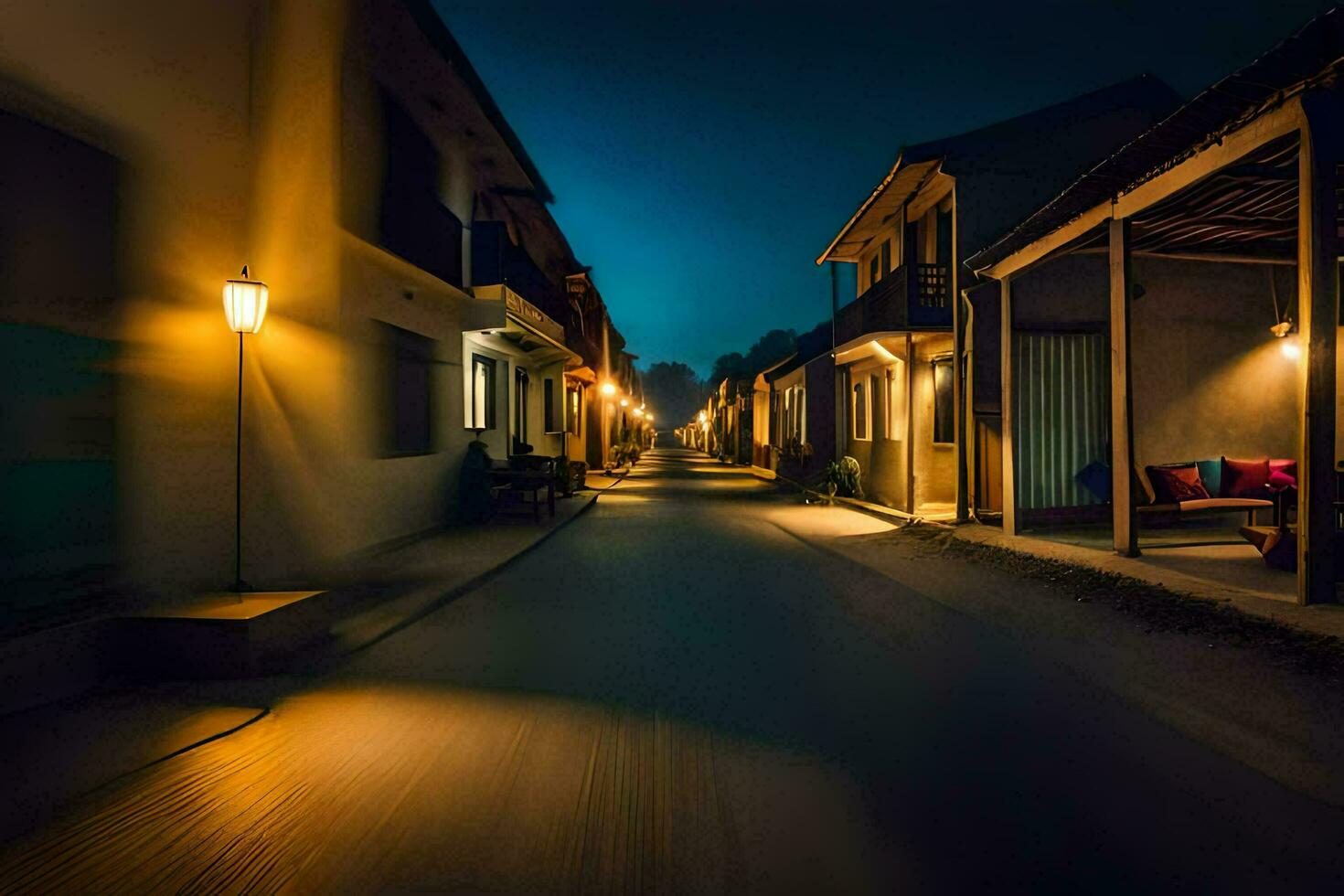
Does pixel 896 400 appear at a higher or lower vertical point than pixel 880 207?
lower

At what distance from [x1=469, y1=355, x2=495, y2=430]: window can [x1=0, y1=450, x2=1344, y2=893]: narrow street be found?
31.4 feet

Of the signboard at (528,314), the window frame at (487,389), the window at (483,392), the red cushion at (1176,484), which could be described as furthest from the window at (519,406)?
the red cushion at (1176,484)

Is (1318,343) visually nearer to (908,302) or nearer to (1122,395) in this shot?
(1122,395)

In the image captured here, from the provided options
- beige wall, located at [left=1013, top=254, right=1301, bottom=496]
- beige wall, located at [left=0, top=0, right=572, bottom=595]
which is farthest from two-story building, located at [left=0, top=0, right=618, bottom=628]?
beige wall, located at [left=1013, top=254, right=1301, bottom=496]

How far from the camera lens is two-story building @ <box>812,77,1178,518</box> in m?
13.8

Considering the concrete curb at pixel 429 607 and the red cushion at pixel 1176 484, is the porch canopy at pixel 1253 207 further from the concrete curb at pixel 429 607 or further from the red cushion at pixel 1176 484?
the concrete curb at pixel 429 607

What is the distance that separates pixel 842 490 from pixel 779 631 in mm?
13511

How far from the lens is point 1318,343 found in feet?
19.5

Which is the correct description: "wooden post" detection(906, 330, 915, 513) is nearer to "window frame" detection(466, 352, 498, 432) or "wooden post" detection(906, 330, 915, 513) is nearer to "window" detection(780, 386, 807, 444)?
"window frame" detection(466, 352, 498, 432)

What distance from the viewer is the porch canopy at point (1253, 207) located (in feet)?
19.2

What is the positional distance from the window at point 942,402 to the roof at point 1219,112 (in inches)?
264

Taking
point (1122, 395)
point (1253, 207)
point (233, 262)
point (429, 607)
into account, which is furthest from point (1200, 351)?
point (233, 262)

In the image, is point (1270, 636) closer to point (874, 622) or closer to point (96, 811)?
point (874, 622)

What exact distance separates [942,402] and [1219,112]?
9.68 metres
